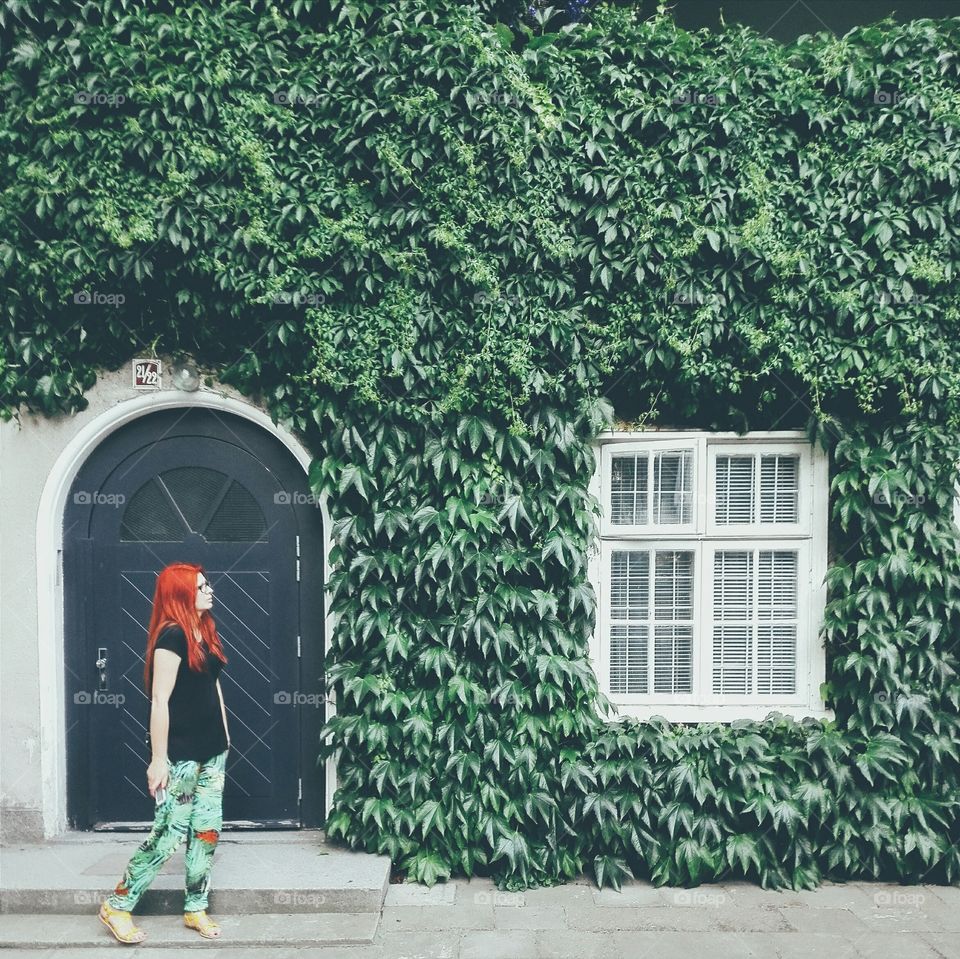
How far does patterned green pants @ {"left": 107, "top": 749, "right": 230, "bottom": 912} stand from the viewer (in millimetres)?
4316

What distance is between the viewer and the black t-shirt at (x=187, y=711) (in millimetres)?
4273

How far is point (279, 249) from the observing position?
5074mm

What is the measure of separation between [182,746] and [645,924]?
265cm

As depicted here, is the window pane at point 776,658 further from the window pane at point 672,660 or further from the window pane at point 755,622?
the window pane at point 672,660

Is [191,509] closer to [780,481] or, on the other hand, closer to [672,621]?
[672,621]

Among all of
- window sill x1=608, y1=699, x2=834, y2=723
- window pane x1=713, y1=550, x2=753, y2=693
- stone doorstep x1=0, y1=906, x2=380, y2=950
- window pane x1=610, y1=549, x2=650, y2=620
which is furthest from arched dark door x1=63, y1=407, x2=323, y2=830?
window pane x1=713, y1=550, x2=753, y2=693

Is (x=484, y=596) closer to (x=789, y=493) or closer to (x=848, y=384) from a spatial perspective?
(x=789, y=493)

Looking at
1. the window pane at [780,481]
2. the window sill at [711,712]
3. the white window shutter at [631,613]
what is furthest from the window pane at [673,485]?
the window sill at [711,712]

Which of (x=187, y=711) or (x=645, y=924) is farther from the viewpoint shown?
(x=645, y=924)

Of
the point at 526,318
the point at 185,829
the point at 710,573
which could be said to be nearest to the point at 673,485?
the point at 710,573

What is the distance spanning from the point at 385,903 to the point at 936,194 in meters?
5.33

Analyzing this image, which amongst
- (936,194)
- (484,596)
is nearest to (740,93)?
(936,194)

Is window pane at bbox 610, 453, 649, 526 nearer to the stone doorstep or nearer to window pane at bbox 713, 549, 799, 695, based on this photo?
window pane at bbox 713, 549, 799, 695

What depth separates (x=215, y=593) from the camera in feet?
18.1
